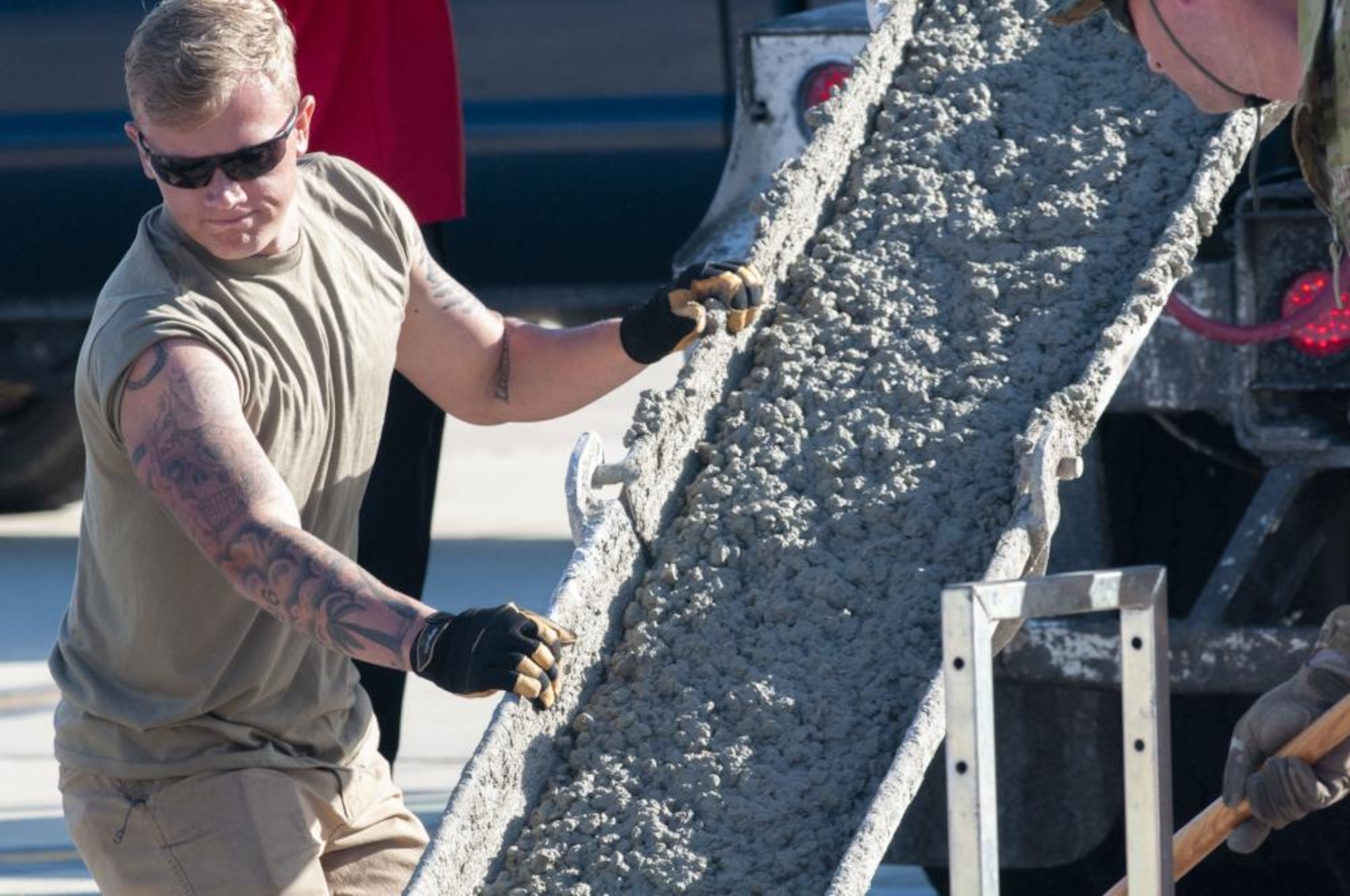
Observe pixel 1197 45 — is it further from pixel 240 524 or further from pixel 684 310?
pixel 240 524

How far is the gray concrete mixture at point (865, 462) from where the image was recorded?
2.93m

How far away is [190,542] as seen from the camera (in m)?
2.75

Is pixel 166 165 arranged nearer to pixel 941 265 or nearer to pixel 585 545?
pixel 585 545

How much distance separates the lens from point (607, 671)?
10.3 feet

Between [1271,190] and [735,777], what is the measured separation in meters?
1.44

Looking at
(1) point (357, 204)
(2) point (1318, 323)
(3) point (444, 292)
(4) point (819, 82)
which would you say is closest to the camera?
(1) point (357, 204)

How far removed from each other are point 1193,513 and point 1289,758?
1389 millimetres

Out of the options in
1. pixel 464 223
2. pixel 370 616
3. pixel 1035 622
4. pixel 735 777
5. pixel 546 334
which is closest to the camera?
pixel 370 616

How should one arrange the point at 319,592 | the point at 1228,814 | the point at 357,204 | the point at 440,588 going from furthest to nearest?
the point at 440,588, the point at 357,204, the point at 1228,814, the point at 319,592

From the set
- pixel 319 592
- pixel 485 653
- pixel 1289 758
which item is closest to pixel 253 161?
pixel 319 592

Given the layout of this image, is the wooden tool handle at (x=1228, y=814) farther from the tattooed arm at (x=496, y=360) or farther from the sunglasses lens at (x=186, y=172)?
the sunglasses lens at (x=186, y=172)

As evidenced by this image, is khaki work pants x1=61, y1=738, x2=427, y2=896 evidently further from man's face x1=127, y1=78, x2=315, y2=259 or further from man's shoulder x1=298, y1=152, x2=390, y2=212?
man's shoulder x1=298, y1=152, x2=390, y2=212

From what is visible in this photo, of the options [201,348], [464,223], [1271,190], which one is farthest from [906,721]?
[464,223]

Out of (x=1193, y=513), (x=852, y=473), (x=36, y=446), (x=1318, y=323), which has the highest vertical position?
(x=1318, y=323)
